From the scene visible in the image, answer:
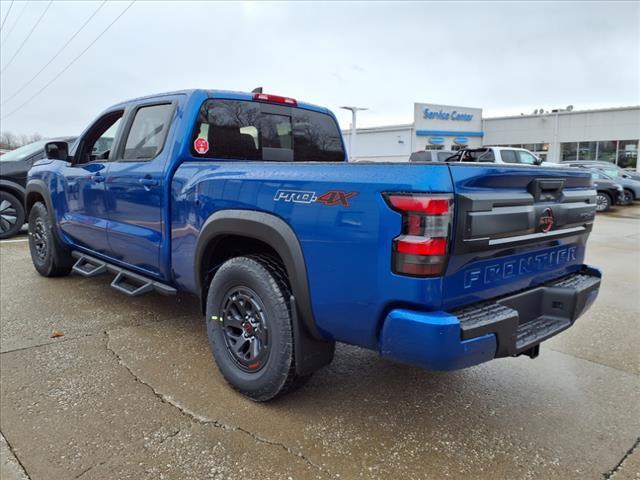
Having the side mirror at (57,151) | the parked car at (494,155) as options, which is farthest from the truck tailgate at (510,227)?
the parked car at (494,155)

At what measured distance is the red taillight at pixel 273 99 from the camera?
403 cm

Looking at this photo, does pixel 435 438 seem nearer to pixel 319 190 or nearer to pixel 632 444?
pixel 632 444

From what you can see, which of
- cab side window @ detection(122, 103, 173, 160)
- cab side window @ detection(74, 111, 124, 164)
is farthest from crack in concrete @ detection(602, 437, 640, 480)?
cab side window @ detection(74, 111, 124, 164)

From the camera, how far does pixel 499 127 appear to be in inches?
1423

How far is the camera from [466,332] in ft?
7.09

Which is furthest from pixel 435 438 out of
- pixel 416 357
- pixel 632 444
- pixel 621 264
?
pixel 621 264

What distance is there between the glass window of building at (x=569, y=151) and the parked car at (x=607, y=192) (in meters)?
17.5

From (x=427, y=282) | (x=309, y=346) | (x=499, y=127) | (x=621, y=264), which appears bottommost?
(x=621, y=264)

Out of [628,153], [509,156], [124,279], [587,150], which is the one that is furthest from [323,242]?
[587,150]

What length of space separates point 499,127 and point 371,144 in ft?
31.8

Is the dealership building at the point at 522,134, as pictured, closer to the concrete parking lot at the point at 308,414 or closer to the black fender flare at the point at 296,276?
the concrete parking lot at the point at 308,414

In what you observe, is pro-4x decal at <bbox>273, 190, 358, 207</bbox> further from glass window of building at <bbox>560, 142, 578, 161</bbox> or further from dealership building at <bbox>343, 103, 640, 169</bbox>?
glass window of building at <bbox>560, 142, 578, 161</bbox>

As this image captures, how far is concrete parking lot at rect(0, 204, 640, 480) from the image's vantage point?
7.98 ft

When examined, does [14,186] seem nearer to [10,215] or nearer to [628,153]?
[10,215]
